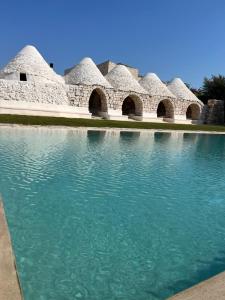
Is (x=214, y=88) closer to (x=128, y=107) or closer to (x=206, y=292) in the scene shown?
(x=128, y=107)

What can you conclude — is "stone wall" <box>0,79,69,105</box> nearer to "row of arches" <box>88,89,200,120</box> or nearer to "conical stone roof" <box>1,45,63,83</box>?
"conical stone roof" <box>1,45,63,83</box>

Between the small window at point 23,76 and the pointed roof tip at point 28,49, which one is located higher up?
the pointed roof tip at point 28,49

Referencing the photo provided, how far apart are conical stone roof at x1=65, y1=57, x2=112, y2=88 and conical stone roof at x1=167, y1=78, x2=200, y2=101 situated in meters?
11.7

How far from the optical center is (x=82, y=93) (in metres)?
31.7

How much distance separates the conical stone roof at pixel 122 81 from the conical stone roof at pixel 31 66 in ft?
22.8

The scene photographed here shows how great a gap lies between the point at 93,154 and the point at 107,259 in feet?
24.6

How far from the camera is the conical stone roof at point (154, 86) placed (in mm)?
38062

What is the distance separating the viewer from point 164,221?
5.00 m

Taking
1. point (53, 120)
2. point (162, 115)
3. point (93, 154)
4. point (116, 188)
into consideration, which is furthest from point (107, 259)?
point (162, 115)

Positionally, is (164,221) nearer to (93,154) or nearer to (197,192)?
(197,192)

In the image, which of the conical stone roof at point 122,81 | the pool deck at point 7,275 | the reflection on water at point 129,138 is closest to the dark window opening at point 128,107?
the conical stone roof at point 122,81

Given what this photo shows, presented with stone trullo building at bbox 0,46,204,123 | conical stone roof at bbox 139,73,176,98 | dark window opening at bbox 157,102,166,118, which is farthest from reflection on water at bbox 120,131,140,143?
dark window opening at bbox 157,102,166,118

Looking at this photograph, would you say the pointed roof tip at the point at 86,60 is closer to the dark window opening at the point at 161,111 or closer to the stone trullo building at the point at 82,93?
the stone trullo building at the point at 82,93

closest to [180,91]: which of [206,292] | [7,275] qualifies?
[206,292]
